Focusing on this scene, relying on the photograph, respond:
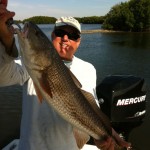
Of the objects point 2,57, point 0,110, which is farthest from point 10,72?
point 0,110

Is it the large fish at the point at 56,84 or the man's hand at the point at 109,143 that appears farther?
the man's hand at the point at 109,143

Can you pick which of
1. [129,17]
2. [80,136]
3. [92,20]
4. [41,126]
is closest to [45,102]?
[41,126]

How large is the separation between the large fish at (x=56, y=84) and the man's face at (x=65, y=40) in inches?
29.1

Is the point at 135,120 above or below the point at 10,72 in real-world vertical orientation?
below

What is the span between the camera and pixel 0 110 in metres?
12.2

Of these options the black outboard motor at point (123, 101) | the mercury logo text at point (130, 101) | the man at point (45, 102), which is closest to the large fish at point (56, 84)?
the man at point (45, 102)

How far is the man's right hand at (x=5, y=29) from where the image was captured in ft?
7.88

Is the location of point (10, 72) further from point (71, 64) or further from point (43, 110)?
point (71, 64)

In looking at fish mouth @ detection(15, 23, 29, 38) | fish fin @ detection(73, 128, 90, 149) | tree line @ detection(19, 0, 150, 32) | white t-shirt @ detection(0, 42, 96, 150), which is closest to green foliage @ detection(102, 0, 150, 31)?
tree line @ detection(19, 0, 150, 32)

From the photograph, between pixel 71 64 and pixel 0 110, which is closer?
pixel 71 64

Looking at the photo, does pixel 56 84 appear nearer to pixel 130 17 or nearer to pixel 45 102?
pixel 45 102

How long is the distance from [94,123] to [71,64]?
2.90 ft

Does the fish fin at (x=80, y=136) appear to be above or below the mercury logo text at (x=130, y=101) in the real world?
above

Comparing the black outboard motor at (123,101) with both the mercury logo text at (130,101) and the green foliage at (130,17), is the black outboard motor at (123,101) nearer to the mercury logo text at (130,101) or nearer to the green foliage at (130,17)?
the mercury logo text at (130,101)
